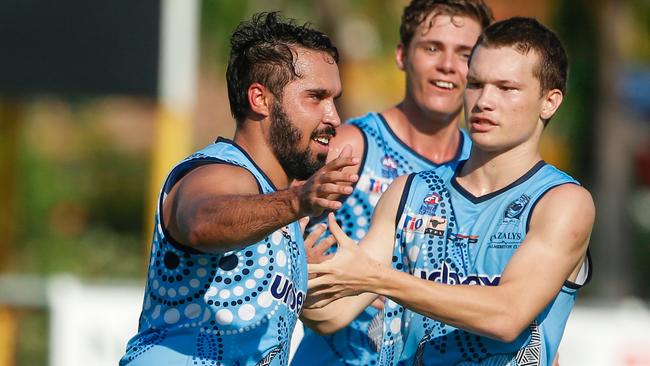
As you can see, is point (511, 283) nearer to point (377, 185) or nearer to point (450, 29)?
point (377, 185)

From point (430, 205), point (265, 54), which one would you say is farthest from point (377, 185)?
point (265, 54)

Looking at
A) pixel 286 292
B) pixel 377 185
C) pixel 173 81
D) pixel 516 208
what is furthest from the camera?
pixel 173 81

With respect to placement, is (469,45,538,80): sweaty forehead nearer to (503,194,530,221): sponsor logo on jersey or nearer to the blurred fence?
(503,194,530,221): sponsor logo on jersey

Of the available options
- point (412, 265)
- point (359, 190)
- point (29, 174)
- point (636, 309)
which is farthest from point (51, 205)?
point (412, 265)

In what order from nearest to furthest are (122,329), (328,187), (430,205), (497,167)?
1. (328,187)
2. (497,167)
3. (430,205)
4. (122,329)

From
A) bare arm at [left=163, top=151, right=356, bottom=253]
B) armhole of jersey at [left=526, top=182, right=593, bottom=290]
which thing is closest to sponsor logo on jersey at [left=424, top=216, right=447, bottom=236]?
armhole of jersey at [left=526, top=182, right=593, bottom=290]

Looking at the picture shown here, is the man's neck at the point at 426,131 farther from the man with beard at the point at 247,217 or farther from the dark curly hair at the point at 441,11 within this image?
the man with beard at the point at 247,217

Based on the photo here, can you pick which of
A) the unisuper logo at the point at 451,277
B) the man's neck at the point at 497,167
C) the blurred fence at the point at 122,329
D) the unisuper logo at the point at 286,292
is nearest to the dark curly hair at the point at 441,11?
the man's neck at the point at 497,167

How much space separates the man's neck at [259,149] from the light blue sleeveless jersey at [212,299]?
3.4 inches

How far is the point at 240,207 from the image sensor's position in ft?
12.6

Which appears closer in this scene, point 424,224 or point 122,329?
point 424,224

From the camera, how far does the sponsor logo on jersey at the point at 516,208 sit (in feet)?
14.6

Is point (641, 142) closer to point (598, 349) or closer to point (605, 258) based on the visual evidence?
point (605, 258)

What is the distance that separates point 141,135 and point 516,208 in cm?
1781
